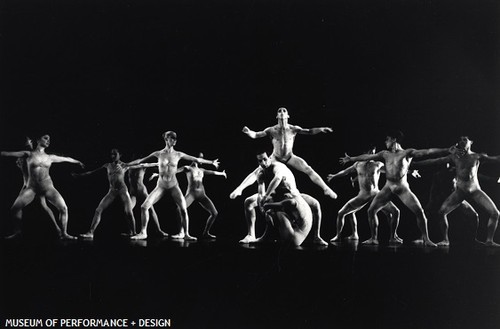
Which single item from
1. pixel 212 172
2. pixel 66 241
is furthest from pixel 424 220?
pixel 66 241

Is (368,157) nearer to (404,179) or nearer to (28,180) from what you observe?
Answer: (404,179)

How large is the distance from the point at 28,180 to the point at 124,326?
3435 mm

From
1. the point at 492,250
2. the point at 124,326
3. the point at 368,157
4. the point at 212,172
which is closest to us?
the point at 124,326

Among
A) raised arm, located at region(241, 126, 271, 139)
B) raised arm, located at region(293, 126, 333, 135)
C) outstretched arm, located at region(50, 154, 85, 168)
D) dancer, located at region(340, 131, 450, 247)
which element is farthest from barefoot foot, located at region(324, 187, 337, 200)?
outstretched arm, located at region(50, 154, 85, 168)

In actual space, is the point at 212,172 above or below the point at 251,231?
above

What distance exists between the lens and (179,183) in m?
11.3

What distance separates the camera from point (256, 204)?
32.5 feet

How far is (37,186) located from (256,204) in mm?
3477

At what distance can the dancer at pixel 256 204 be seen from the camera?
9227 mm

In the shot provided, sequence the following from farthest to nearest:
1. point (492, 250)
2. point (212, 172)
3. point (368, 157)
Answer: point (212, 172) → point (368, 157) → point (492, 250)

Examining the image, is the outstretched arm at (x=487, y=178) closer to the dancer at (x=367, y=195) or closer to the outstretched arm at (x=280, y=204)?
the dancer at (x=367, y=195)

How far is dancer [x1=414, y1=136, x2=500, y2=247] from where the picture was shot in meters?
9.36

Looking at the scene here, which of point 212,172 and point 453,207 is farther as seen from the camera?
point 212,172

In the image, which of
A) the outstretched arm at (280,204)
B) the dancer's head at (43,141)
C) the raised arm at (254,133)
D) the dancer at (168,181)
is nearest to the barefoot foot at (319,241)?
the outstretched arm at (280,204)
